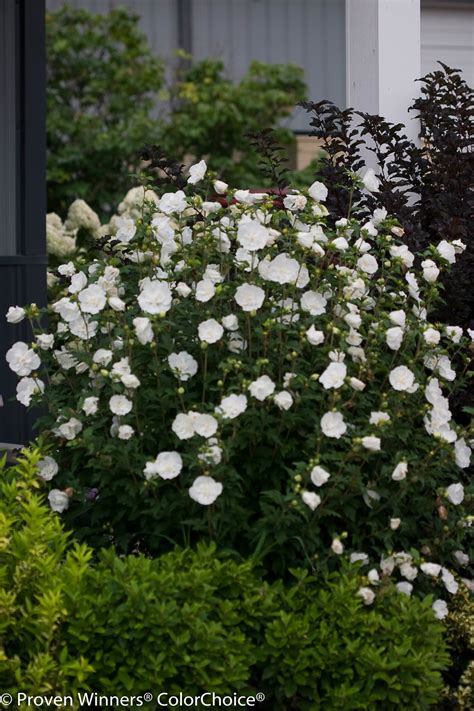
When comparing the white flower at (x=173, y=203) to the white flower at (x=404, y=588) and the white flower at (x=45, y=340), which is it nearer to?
the white flower at (x=45, y=340)

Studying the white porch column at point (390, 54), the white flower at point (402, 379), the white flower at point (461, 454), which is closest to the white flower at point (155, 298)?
the white flower at point (402, 379)

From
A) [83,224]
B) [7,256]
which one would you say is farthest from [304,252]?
[83,224]

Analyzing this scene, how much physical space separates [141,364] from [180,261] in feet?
1.32

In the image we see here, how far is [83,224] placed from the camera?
9117mm

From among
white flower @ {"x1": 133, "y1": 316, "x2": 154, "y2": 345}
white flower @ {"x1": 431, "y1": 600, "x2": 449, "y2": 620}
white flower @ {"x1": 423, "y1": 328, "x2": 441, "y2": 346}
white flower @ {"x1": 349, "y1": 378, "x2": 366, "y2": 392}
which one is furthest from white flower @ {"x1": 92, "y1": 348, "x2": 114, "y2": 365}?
white flower @ {"x1": 431, "y1": 600, "x2": 449, "y2": 620}

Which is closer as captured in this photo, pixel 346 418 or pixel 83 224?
pixel 346 418

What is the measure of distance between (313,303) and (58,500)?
910 mm

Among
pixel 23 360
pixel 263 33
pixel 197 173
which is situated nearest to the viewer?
pixel 23 360

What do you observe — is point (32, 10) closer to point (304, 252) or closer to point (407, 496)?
point (304, 252)

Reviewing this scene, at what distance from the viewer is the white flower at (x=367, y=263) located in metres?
3.51

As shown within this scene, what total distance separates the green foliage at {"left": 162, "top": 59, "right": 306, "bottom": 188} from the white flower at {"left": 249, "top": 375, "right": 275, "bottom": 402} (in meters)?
11.0

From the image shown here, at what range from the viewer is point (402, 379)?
328cm

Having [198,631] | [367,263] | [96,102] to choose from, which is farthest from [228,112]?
[198,631]

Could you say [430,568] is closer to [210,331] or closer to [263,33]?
[210,331]
